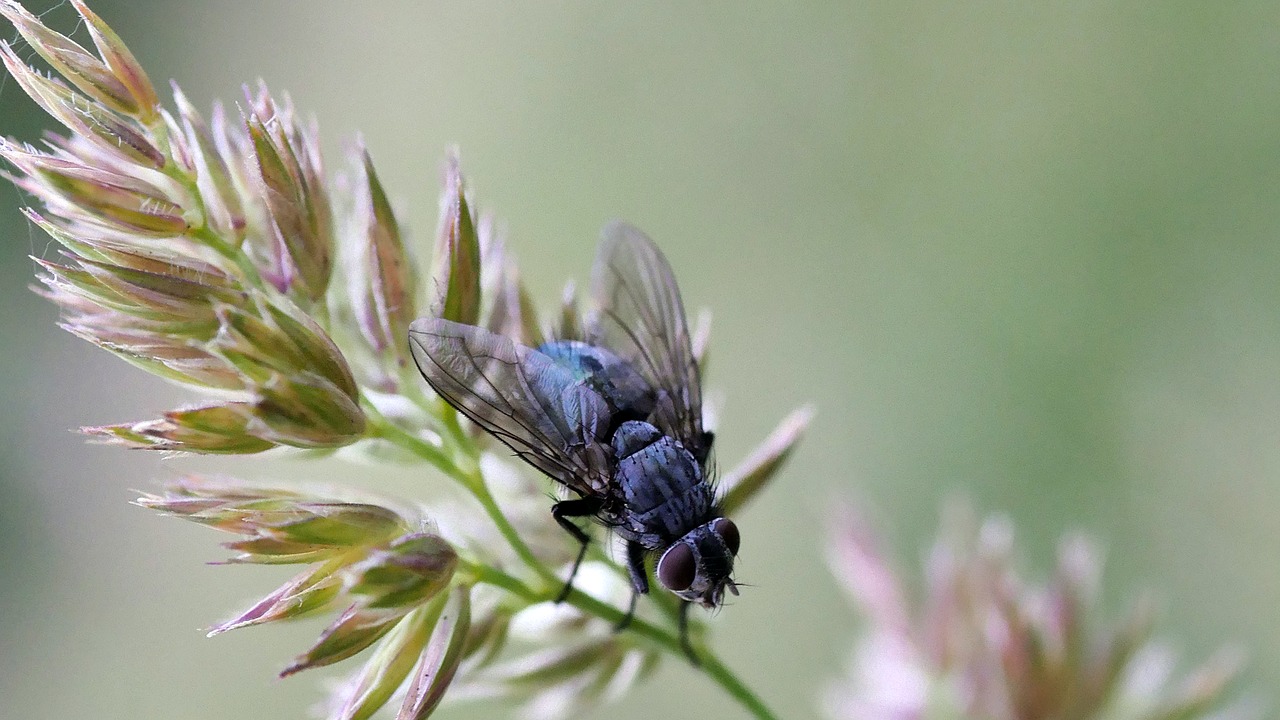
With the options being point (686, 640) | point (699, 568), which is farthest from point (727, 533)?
point (686, 640)

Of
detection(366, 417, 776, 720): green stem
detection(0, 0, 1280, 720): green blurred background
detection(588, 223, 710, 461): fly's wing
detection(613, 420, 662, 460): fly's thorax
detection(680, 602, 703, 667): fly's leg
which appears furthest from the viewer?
detection(0, 0, 1280, 720): green blurred background

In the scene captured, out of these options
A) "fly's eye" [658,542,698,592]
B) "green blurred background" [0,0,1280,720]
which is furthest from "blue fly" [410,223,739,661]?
"green blurred background" [0,0,1280,720]

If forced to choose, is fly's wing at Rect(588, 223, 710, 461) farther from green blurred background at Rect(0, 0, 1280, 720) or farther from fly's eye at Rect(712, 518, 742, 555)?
green blurred background at Rect(0, 0, 1280, 720)

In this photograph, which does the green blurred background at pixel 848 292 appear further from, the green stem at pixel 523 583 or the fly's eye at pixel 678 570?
the fly's eye at pixel 678 570

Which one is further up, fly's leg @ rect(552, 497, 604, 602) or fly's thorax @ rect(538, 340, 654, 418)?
fly's thorax @ rect(538, 340, 654, 418)

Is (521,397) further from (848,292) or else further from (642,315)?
(848,292)

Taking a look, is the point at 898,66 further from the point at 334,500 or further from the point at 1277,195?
the point at 334,500

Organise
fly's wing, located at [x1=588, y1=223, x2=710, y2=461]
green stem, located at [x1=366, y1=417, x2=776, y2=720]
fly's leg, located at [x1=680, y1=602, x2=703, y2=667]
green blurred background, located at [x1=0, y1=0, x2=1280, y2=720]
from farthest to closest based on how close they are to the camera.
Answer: green blurred background, located at [x1=0, y1=0, x2=1280, y2=720] → fly's wing, located at [x1=588, y1=223, x2=710, y2=461] → fly's leg, located at [x1=680, y1=602, x2=703, y2=667] → green stem, located at [x1=366, y1=417, x2=776, y2=720]
